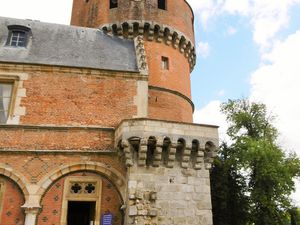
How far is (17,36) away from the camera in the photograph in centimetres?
1377

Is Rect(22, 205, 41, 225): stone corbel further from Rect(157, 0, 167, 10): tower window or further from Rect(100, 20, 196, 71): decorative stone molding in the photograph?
Rect(157, 0, 167, 10): tower window

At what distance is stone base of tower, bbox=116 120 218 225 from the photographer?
967 centimetres

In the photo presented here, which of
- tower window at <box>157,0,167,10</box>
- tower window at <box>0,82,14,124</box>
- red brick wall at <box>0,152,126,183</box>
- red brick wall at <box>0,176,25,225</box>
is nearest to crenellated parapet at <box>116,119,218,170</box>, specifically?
red brick wall at <box>0,152,126,183</box>

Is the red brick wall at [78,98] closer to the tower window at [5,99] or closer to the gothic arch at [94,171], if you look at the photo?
the tower window at [5,99]

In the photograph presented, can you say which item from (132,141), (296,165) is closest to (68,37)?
(132,141)

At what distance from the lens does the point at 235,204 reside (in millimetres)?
18766

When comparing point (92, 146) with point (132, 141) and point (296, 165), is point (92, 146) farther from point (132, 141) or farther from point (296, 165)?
point (296, 165)

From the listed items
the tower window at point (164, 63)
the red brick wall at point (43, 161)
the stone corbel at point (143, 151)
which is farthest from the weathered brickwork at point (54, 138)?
the tower window at point (164, 63)

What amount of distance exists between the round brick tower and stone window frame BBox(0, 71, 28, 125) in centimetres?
567

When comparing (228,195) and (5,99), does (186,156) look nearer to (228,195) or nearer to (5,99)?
(5,99)

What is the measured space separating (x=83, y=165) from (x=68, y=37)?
22.4ft

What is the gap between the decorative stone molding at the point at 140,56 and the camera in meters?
12.8

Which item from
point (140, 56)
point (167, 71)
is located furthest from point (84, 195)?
point (167, 71)

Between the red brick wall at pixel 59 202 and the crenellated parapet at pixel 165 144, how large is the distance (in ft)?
3.75
